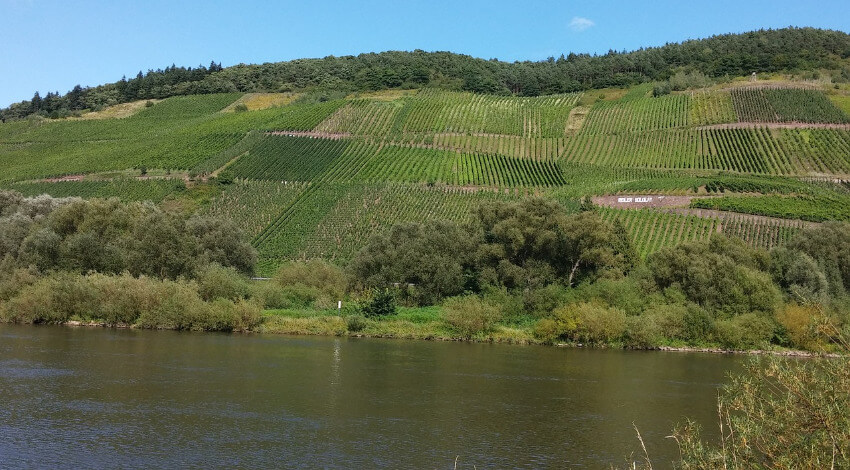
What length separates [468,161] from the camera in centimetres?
11444

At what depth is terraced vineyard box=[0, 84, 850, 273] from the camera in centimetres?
9006

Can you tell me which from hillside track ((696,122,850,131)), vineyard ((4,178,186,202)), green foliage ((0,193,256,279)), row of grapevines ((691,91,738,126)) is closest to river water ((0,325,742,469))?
green foliage ((0,193,256,279))

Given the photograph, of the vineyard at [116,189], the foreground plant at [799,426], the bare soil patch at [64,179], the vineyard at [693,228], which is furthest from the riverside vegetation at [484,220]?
the vineyard at [116,189]

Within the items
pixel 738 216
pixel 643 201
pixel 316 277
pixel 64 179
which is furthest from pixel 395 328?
pixel 64 179

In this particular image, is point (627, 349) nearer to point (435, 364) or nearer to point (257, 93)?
point (435, 364)

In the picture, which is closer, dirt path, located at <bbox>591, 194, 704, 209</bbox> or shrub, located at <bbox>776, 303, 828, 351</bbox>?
shrub, located at <bbox>776, 303, 828, 351</bbox>

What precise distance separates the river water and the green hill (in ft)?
125

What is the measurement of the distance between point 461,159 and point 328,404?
84.7 meters

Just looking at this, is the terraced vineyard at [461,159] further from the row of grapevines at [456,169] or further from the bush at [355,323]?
the bush at [355,323]

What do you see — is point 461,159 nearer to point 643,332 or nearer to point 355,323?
point 355,323

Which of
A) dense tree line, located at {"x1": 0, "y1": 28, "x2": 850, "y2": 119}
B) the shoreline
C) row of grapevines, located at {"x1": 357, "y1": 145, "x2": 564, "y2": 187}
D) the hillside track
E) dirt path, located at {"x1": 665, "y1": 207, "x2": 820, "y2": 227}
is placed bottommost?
the shoreline

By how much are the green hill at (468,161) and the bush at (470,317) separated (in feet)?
91.1

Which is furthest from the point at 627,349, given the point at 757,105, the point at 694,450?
the point at 757,105

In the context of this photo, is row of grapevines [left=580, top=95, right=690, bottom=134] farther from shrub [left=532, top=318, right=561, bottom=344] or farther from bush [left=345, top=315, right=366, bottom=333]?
bush [left=345, top=315, right=366, bottom=333]
